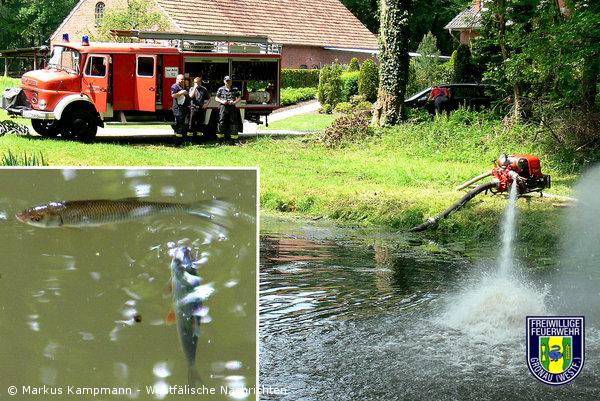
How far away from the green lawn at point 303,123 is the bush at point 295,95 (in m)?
5.29

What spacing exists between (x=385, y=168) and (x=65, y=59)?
29.3 ft

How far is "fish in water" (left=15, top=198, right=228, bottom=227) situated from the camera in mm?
3400

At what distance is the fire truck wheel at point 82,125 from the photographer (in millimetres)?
22141

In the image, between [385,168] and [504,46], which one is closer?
[385,168]

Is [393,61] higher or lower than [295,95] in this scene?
higher

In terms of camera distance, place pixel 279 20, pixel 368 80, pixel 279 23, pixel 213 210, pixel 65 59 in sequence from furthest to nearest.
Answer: pixel 279 20 → pixel 279 23 → pixel 368 80 → pixel 65 59 → pixel 213 210

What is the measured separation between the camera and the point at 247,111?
85.1 ft

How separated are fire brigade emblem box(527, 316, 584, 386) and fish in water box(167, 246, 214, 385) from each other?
8.95 ft

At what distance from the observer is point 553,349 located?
5.66 m

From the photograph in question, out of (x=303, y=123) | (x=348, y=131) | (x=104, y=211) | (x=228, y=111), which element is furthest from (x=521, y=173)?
(x=303, y=123)

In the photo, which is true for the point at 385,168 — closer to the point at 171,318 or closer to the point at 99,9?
the point at 171,318

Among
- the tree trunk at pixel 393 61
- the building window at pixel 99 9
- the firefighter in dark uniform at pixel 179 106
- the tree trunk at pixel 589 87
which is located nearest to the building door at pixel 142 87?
the firefighter in dark uniform at pixel 179 106

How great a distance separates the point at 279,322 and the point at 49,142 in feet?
45.8

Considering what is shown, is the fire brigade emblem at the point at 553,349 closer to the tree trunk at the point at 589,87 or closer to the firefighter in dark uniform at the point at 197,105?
the tree trunk at the point at 589,87
